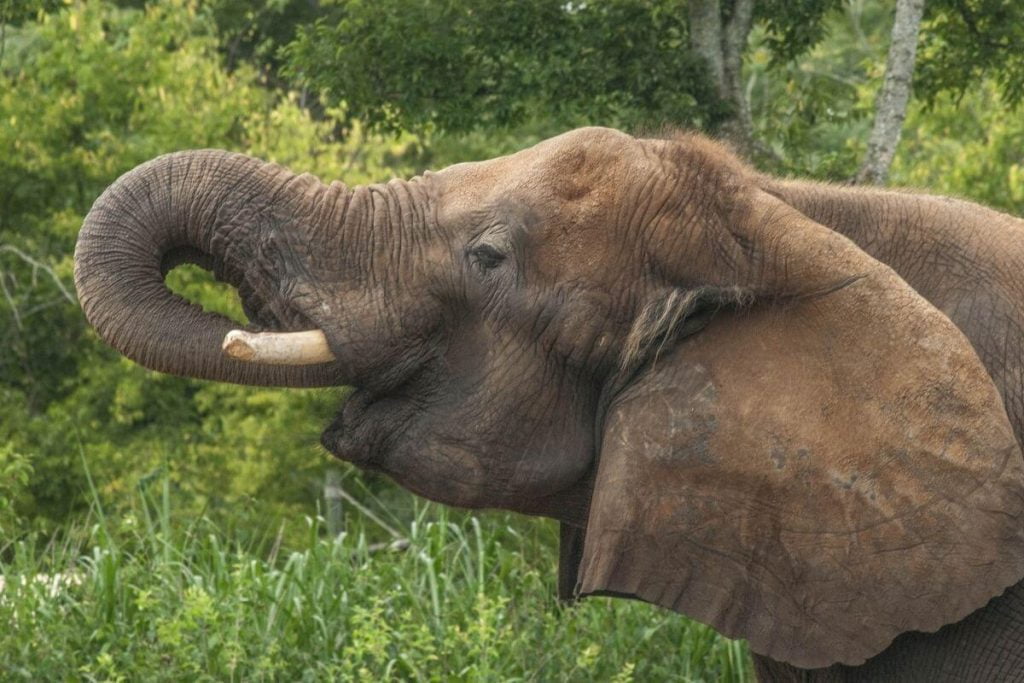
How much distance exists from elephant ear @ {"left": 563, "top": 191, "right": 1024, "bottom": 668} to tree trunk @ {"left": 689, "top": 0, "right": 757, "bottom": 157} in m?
4.47

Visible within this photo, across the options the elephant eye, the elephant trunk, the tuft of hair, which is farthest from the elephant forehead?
the elephant trunk

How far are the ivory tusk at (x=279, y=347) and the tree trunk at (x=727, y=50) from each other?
4.67 metres

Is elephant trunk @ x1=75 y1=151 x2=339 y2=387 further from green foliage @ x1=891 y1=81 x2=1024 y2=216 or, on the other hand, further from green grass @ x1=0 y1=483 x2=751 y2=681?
green foliage @ x1=891 y1=81 x2=1024 y2=216

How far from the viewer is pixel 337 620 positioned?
750 centimetres

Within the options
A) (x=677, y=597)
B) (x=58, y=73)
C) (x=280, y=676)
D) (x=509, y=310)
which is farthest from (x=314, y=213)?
(x=58, y=73)

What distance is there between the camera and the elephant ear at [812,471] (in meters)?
4.18

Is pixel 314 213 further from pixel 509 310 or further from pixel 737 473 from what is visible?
pixel 737 473

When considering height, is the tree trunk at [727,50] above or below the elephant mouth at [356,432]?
above

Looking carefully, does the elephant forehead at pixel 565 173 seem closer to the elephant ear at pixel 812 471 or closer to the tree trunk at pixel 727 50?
the elephant ear at pixel 812 471

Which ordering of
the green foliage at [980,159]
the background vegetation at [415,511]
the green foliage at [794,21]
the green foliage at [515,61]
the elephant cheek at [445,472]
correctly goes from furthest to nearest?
1. the green foliage at [980,159]
2. the green foliage at [794,21]
3. the green foliage at [515,61]
4. the background vegetation at [415,511]
5. the elephant cheek at [445,472]

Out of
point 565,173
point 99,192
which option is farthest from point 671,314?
point 99,192

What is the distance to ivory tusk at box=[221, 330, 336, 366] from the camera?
4.30 meters

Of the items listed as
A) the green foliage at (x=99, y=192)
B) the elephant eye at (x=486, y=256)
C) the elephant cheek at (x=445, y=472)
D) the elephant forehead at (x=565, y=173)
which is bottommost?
the green foliage at (x=99, y=192)

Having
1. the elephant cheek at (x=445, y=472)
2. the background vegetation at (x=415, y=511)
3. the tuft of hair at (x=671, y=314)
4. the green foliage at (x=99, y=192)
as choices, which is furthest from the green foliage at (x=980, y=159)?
the elephant cheek at (x=445, y=472)
